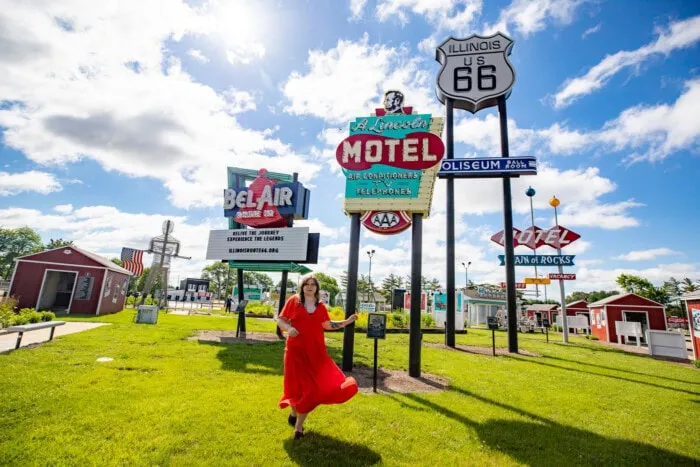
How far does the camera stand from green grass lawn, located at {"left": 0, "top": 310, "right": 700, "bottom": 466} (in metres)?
3.68

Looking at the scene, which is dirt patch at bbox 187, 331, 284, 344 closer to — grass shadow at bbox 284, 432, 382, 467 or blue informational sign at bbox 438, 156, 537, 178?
grass shadow at bbox 284, 432, 382, 467

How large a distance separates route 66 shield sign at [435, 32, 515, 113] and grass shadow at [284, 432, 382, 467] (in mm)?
16192

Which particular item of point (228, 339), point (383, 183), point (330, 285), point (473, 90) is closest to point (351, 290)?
point (383, 183)

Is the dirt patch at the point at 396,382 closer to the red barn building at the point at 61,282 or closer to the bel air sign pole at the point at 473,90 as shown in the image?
the bel air sign pole at the point at 473,90

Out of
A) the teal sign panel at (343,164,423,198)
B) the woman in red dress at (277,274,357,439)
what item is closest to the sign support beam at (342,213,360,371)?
the teal sign panel at (343,164,423,198)

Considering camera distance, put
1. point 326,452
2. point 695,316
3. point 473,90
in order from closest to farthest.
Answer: point 326,452 < point 695,316 < point 473,90

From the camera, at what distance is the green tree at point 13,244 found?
6919cm

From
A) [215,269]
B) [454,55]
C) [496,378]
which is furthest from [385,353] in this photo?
[215,269]

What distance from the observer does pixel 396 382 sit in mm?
7359

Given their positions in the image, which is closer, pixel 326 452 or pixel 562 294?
pixel 326 452

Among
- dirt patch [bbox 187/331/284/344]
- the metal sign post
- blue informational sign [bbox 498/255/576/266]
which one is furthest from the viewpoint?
blue informational sign [bbox 498/255/576/266]

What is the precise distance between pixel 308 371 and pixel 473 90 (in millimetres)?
16207

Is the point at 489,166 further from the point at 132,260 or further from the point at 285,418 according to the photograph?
the point at 132,260

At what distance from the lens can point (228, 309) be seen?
36.0 metres
